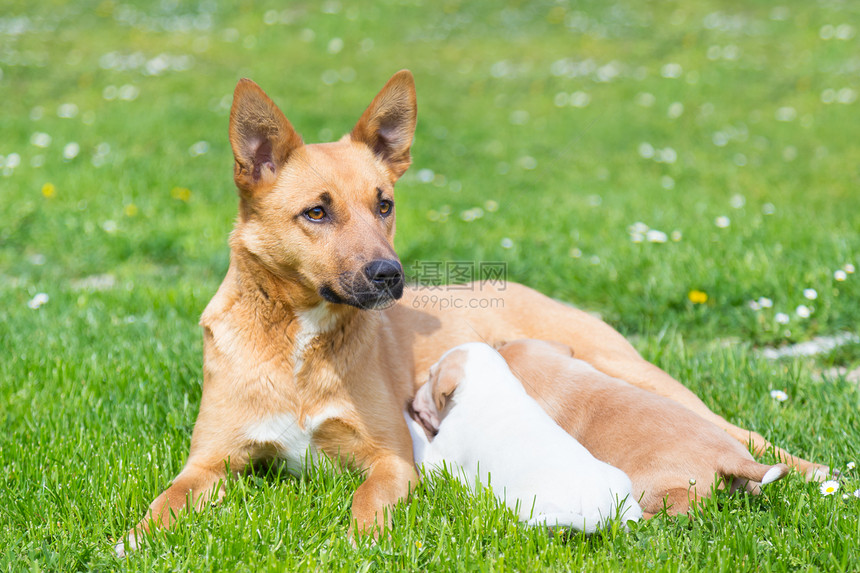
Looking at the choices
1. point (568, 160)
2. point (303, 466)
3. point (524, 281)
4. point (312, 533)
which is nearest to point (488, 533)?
point (312, 533)

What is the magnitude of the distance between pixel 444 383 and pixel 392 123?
1.27 meters

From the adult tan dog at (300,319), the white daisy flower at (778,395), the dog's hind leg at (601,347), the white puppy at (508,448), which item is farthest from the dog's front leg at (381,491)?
the white daisy flower at (778,395)

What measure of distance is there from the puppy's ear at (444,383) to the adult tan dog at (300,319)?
23cm

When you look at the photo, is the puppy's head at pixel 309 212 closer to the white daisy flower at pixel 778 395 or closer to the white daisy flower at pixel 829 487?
the white daisy flower at pixel 829 487

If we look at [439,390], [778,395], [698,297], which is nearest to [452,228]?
[698,297]

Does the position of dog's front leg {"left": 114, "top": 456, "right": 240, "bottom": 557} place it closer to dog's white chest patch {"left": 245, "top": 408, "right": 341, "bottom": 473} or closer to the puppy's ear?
dog's white chest patch {"left": 245, "top": 408, "right": 341, "bottom": 473}

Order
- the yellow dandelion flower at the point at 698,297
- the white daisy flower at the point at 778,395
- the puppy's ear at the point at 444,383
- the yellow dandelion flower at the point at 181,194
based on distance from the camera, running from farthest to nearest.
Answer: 1. the yellow dandelion flower at the point at 181,194
2. the yellow dandelion flower at the point at 698,297
3. the white daisy flower at the point at 778,395
4. the puppy's ear at the point at 444,383

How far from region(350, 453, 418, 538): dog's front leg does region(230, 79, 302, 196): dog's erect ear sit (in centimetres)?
131

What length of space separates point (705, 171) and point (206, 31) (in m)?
11.0

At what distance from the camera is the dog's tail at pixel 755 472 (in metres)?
2.69

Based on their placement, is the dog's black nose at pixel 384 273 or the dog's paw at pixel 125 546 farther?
the dog's black nose at pixel 384 273

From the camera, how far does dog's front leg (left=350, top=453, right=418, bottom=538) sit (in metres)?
2.82

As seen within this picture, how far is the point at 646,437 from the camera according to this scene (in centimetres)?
301

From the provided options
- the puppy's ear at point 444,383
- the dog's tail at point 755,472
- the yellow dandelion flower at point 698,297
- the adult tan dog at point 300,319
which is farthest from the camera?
the yellow dandelion flower at point 698,297
